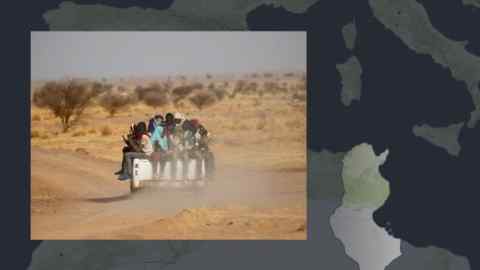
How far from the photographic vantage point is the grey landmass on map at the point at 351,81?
20.4 feet

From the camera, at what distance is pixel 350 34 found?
20.4 feet

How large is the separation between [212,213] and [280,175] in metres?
0.51

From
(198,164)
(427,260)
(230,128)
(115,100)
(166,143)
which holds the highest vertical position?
(115,100)

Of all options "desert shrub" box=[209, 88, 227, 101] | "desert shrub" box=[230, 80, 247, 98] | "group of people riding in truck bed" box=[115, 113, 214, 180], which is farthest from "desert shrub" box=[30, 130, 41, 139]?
"desert shrub" box=[230, 80, 247, 98]

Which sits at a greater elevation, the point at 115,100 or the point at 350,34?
the point at 350,34

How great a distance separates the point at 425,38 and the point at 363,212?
1225mm

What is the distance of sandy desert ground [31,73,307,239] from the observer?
6156mm

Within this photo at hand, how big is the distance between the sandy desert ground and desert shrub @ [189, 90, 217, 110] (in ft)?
0.13

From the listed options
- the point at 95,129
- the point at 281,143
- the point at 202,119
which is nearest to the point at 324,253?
the point at 281,143

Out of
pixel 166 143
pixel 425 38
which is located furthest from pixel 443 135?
pixel 166 143

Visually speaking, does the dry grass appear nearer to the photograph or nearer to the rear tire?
the photograph

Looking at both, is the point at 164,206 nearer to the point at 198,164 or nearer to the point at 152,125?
the point at 198,164

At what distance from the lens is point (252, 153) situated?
6227 millimetres

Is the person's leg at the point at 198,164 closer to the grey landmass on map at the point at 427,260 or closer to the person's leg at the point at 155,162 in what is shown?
the person's leg at the point at 155,162
